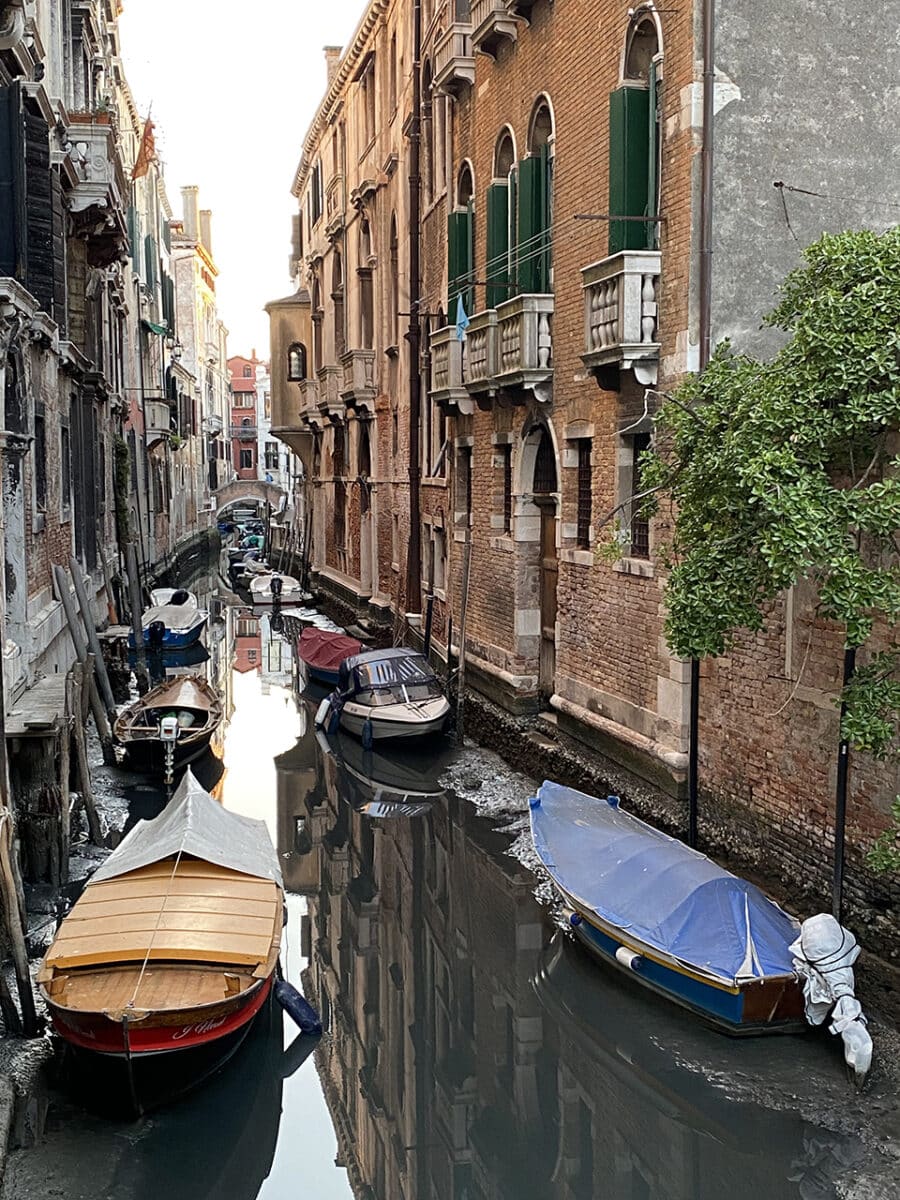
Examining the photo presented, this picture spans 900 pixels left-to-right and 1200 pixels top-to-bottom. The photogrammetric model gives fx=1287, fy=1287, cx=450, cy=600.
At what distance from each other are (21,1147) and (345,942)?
383 cm

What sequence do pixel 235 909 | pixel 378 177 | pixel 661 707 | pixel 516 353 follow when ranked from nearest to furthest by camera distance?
pixel 235 909 < pixel 661 707 < pixel 516 353 < pixel 378 177

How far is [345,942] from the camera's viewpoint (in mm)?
10508

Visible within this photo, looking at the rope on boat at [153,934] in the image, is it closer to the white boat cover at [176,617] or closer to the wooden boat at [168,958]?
the wooden boat at [168,958]

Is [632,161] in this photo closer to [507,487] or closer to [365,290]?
[507,487]

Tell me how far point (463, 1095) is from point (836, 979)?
2.37 metres

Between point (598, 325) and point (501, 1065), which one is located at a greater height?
point (598, 325)

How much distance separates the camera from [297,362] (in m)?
34.6

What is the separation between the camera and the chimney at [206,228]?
2571 inches

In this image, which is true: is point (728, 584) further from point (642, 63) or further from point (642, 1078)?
point (642, 63)

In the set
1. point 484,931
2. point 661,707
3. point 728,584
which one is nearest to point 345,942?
point 484,931

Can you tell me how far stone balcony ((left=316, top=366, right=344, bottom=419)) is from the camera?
1115 inches

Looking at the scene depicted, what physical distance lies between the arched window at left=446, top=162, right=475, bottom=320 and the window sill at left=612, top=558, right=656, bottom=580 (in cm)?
624

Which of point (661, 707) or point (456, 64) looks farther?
point (456, 64)

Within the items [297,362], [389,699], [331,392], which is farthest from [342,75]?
[389,699]
